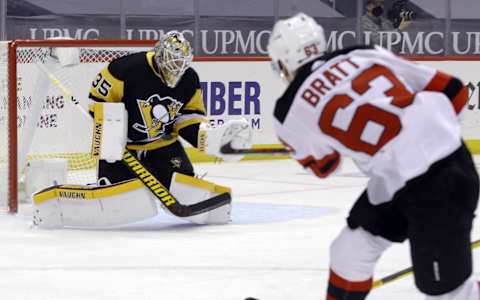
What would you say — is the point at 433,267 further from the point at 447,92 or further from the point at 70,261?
the point at 70,261

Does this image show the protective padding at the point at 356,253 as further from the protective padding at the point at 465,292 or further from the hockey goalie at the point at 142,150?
the hockey goalie at the point at 142,150

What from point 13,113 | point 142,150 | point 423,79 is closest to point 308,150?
point 423,79

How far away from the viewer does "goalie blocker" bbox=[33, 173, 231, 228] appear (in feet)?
16.7

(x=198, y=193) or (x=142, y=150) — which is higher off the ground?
(x=142, y=150)

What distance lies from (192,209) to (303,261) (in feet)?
3.23

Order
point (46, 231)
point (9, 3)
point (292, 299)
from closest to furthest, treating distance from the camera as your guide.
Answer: point (292, 299), point (46, 231), point (9, 3)

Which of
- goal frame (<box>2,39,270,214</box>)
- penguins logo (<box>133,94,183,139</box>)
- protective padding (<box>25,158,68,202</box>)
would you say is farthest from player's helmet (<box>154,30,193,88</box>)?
protective padding (<box>25,158,68,202</box>)

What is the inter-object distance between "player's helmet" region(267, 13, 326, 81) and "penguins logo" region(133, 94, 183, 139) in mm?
2446

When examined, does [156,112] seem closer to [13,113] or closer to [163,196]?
[163,196]

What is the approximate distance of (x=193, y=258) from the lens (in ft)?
14.3

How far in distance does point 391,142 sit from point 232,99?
5.32 meters

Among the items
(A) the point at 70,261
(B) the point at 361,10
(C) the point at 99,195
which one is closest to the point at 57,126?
(C) the point at 99,195

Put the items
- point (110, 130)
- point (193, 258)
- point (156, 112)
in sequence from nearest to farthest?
point (193, 258), point (110, 130), point (156, 112)

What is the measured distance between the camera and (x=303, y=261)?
4.26 metres
